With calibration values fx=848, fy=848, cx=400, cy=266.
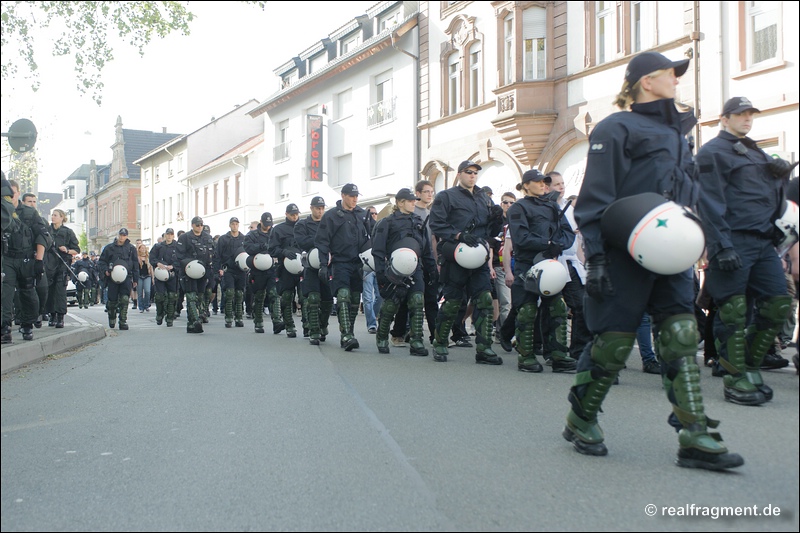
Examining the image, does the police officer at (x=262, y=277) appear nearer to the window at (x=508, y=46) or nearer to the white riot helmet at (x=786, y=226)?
the window at (x=508, y=46)

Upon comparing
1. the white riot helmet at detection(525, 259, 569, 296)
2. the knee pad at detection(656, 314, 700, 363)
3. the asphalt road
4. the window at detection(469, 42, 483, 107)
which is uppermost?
the window at detection(469, 42, 483, 107)

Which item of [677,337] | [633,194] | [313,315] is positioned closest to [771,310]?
[677,337]

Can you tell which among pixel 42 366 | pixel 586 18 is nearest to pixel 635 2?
pixel 586 18

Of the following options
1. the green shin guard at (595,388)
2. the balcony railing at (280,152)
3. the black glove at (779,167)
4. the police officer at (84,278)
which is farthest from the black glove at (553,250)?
the balcony railing at (280,152)

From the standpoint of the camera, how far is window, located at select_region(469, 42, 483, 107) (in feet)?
74.8

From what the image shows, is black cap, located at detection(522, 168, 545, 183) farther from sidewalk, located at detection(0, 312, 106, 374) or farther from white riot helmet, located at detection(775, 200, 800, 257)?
sidewalk, located at detection(0, 312, 106, 374)

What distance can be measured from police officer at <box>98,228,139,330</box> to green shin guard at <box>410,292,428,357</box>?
26.8 ft

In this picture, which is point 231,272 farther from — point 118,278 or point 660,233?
point 660,233

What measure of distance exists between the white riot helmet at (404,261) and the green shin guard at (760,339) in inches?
173

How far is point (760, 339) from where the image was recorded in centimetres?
536

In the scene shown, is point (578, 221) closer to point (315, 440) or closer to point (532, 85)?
point (315, 440)

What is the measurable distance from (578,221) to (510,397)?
8.22 ft

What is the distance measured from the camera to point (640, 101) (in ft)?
13.7

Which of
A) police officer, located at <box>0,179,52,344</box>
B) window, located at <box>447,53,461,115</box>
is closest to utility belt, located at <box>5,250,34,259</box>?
police officer, located at <box>0,179,52,344</box>
